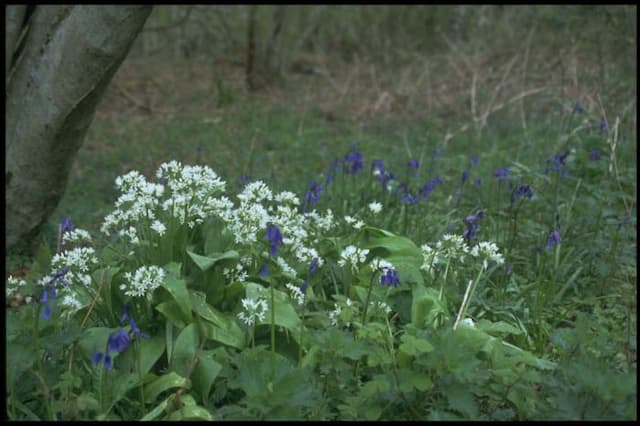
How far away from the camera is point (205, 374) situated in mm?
2289

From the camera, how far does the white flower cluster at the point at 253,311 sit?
7.70ft

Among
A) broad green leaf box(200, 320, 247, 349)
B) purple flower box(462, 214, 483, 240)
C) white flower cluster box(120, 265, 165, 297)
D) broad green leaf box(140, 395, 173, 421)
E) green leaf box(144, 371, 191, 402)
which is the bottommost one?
broad green leaf box(140, 395, 173, 421)

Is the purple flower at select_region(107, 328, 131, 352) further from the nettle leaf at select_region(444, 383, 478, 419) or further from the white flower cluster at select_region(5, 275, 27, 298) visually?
the nettle leaf at select_region(444, 383, 478, 419)

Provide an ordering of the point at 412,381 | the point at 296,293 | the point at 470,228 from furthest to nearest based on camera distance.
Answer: the point at 470,228 < the point at 296,293 < the point at 412,381

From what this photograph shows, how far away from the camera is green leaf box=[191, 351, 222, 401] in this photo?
7.47ft

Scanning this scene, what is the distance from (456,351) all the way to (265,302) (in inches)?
28.0

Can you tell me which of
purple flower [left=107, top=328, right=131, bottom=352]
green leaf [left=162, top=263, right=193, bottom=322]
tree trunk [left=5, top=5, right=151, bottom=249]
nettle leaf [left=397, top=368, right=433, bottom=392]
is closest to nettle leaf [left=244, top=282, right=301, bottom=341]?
green leaf [left=162, top=263, right=193, bottom=322]

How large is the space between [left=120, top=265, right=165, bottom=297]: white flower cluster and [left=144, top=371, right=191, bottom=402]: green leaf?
30cm

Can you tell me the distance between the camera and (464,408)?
2.04m

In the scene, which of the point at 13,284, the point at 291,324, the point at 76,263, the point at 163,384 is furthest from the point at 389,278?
the point at 13,284

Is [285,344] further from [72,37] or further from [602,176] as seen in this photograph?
[602,176]

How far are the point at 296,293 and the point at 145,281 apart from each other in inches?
24.4

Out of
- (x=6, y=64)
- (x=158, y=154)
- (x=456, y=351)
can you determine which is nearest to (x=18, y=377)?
(x=456, y=351)

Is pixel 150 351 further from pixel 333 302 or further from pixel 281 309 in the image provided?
pixel 333 302
